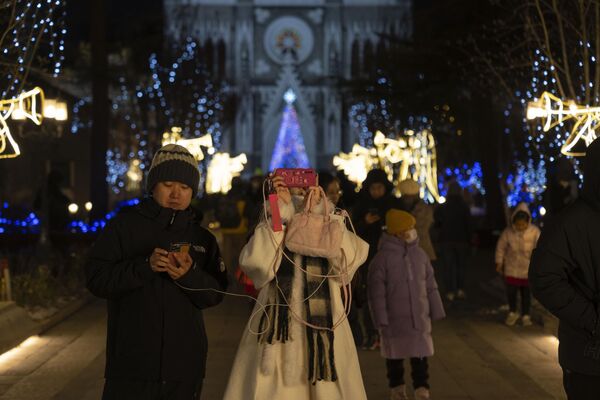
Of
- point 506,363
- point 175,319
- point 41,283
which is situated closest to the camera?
point 175,319

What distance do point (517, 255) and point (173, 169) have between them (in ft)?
30.6

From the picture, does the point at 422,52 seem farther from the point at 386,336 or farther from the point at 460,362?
the point at 386,336

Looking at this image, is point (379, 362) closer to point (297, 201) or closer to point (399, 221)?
point (399, 221)

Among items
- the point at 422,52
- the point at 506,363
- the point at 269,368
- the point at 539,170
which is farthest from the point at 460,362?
the point at 539,170

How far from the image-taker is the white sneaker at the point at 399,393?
358 inches

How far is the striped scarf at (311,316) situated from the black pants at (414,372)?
314 cm

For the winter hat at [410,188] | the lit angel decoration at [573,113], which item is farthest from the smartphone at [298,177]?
the winter hat at [410,188]

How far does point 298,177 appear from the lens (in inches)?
242

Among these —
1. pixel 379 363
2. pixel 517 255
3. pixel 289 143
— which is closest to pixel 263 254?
pixel 379 363

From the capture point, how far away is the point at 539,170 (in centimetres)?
4372

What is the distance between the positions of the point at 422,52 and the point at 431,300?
1811 centimetres

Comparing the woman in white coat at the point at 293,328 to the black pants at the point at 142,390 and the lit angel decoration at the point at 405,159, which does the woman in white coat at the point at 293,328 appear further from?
the lit angel decoration at the point at 405,159

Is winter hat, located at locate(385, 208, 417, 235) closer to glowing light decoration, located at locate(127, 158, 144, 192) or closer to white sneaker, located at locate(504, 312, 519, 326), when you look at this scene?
white sneaker, located at locate(504, 312, 519, 326)

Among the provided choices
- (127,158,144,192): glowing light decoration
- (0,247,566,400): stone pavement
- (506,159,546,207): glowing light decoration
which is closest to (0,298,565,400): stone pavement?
(0,247,566,400): stone pavement
